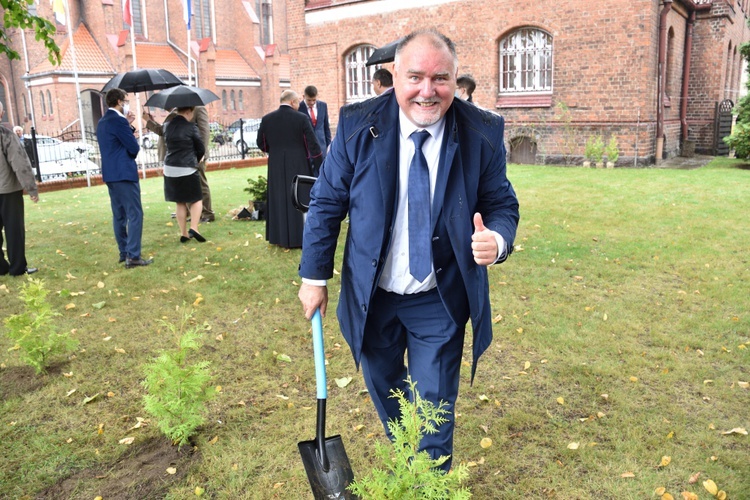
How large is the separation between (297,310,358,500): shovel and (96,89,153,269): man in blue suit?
5434 mm

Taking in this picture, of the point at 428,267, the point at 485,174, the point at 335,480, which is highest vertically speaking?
the point at 485,174

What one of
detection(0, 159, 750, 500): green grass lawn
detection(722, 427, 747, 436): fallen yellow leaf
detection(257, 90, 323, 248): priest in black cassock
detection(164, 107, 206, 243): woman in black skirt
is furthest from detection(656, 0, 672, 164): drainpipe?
detection(722, 427, 747, 436): fallen yellow leaf

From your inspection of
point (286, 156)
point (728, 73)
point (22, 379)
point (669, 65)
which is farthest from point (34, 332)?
point (728, 73)

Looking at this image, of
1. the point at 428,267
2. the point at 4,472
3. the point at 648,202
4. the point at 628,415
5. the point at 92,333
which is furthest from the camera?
the point at 648,202

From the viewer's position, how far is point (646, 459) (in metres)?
3.58

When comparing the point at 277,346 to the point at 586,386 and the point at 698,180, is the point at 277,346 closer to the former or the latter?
the point at 586,386

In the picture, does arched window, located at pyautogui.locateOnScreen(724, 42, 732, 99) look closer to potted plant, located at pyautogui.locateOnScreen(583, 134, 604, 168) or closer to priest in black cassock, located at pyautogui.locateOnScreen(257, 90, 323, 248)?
potted plant, located at pyautogui.locateOnScreen(583, 134, 604, 168)

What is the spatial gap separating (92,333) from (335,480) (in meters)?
3.69

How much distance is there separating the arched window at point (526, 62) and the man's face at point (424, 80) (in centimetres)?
1723

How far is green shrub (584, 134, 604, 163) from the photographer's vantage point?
16922 millimetres

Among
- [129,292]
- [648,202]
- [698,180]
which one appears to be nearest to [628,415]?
[129,292]

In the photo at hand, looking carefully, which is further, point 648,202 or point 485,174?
point 648,202

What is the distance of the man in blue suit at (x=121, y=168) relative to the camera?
24.3ft

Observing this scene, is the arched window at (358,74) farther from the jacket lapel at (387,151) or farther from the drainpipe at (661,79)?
the jacket lapel at (387,151)
